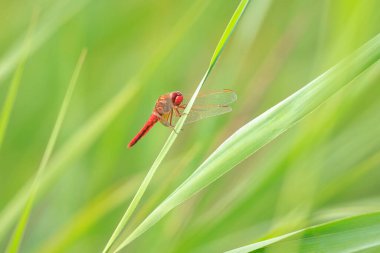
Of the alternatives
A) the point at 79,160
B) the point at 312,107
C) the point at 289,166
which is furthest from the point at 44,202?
the point at 312,107

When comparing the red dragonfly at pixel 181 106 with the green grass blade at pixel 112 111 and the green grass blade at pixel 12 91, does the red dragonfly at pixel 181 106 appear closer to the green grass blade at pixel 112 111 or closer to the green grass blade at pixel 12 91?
the green grass blade at pixel 112 111

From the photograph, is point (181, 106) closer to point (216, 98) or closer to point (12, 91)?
point (216, 98)

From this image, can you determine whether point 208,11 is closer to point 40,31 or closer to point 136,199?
point 40,31

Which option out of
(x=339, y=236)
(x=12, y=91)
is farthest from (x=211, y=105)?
(x=339, y=236)

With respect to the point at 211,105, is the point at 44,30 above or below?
above

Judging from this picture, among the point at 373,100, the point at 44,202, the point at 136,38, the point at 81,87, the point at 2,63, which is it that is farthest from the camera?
the point at 136,38

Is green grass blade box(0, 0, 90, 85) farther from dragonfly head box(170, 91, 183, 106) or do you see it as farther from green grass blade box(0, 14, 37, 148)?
dragonfly head box(170, 91, 183, 106)

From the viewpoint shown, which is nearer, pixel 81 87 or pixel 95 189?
pixel 95 189
